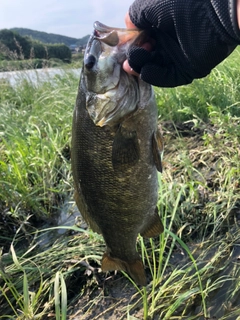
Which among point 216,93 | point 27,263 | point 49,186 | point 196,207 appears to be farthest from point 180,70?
point 216,93

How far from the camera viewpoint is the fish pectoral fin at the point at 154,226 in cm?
219

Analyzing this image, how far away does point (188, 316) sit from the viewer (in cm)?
244

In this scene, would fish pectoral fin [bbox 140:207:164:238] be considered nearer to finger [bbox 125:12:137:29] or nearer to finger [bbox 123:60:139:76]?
finger [bbox 123:60:139:76]

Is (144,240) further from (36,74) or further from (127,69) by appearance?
(36,74)

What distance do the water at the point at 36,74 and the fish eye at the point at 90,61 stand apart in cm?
648

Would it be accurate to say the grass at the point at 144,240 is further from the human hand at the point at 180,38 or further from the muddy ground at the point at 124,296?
the human hand at the point at 180,38

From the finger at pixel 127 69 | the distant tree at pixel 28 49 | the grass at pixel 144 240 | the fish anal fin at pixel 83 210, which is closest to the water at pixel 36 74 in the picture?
the distant tree at pixel 28 49

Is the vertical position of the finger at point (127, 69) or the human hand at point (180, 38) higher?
the human hand at point (180, 38)

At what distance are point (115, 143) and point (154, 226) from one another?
590 mm

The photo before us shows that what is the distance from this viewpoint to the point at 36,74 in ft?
26.6

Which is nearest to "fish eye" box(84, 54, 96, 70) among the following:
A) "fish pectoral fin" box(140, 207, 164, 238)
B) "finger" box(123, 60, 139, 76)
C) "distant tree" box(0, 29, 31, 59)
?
"finger" box(123, 60, 139, 76)

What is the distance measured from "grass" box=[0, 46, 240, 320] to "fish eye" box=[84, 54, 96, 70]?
3.75 feet

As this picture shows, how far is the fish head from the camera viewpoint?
5.90 feet

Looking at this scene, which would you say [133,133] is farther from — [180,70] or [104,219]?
[104,219]
